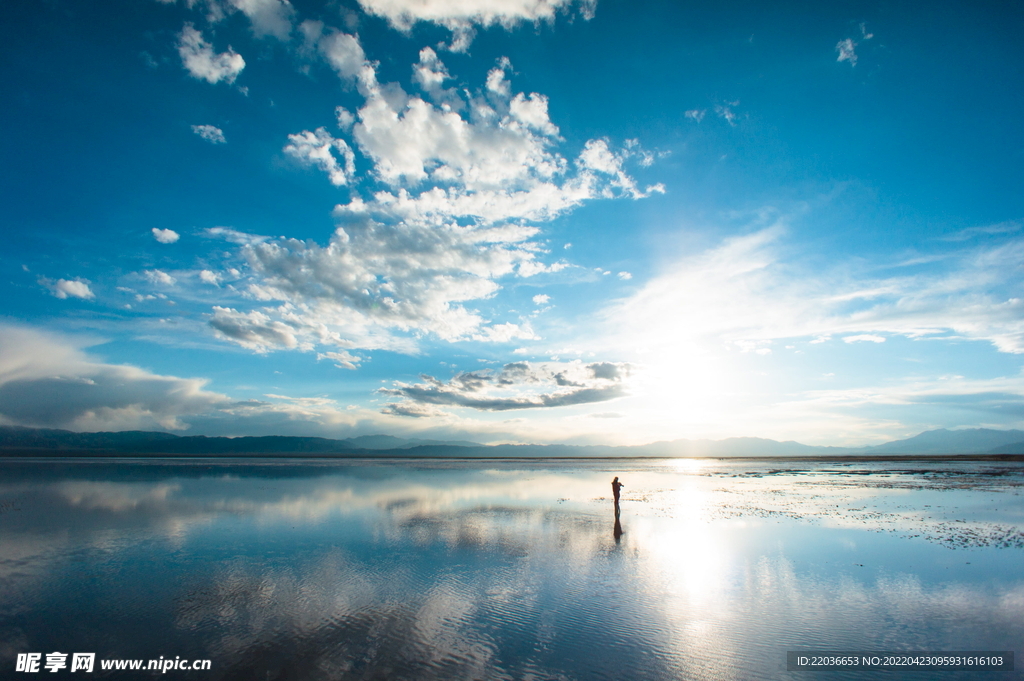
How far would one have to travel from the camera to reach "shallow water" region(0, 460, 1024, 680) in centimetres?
959

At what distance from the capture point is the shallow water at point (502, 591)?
9.59 meters

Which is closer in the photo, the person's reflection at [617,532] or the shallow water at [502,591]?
the shallow water at [502,591]

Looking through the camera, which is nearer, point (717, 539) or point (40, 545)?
point (40, 545)

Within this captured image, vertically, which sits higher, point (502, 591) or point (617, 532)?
point (502, 591)

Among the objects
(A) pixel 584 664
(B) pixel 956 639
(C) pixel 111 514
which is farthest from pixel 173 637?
(C) pixel 111 514

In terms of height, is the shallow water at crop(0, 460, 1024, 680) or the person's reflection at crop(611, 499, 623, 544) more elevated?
the shallow water at crop(0, 460, 1024, 680)

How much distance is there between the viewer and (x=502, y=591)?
13680 millimetres

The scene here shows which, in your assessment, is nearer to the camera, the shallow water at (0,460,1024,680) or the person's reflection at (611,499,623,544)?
the shallow water at (0,460,1024,680)

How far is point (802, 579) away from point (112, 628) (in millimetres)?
19793

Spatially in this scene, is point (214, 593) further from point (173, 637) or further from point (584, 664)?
point (584, 664)

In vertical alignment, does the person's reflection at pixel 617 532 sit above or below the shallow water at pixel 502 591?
below

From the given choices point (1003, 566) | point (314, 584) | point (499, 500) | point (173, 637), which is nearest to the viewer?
point (173, 637)

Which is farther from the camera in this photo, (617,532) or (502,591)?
(617,532)

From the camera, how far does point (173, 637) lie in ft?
33.7
